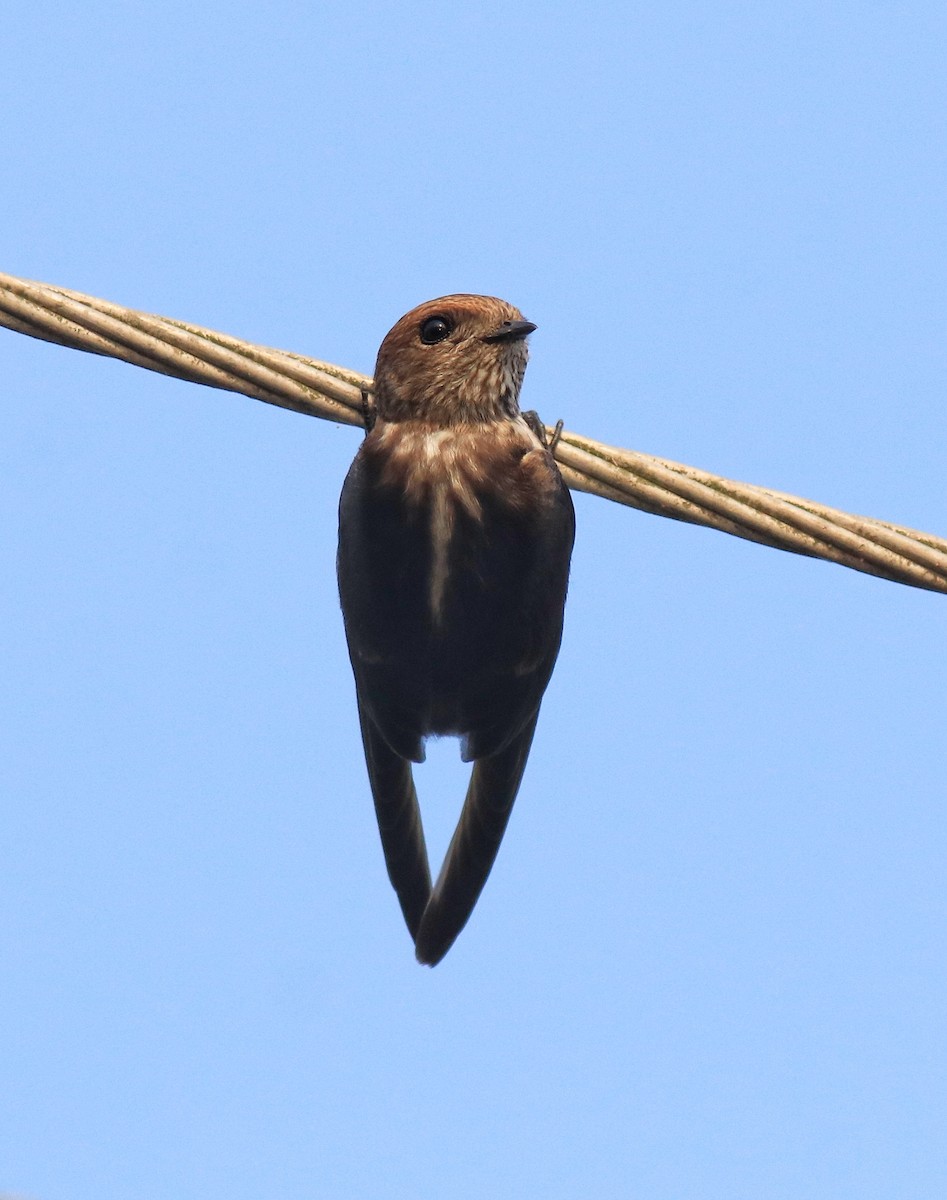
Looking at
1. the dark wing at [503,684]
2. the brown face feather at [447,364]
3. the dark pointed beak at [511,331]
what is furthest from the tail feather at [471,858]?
the dark pointed beak at [511,331]

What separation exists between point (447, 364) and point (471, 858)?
1.42 m

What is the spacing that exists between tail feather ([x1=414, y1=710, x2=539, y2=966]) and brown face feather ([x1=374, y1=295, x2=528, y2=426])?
923mm

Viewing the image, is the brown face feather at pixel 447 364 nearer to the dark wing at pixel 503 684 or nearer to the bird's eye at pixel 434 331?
the bird's eye at pixel 434 331

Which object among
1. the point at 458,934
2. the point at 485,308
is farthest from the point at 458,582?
the point at 458,934

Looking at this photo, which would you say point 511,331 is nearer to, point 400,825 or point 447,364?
point 447,364

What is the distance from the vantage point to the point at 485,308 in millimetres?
4453

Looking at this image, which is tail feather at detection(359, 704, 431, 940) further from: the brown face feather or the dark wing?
the brown face feather

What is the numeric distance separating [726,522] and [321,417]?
1.05 m

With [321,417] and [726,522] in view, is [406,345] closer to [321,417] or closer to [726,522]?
[321,417]

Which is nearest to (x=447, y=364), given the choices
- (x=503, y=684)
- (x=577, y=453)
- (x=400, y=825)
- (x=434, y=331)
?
(x=434, y=331)

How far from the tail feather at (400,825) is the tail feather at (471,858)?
0.14ft

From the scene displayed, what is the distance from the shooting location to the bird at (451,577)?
4.07 meters

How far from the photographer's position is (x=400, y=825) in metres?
4.62

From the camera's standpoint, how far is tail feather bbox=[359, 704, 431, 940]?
4.56 metres
